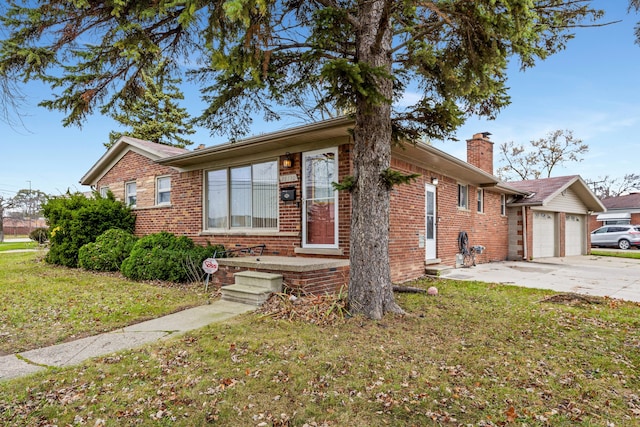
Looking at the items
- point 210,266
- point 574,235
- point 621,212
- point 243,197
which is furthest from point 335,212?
point 621,212

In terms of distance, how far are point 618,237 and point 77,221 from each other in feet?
91.2

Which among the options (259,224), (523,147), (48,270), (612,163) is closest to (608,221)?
(523,147)

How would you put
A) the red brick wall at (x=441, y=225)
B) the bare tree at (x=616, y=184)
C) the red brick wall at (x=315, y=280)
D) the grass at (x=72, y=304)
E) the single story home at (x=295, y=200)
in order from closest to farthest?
the grass at (x=72, y=304) < the red brick wall at (x=315, y=280) < the single story home at (x=295, y=200) < the red brick wall at (x=441, y=225) < the bare tree at (x=616, y=184)

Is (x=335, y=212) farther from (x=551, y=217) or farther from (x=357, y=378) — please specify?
(x=551, y=217)

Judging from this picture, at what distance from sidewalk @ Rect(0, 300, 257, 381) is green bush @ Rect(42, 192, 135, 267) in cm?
703

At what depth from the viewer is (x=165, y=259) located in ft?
26.8

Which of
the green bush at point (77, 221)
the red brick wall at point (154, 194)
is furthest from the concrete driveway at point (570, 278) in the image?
the green bush at point (77, 221)

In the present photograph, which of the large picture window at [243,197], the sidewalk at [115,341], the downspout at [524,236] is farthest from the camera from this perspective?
the downspout at [524,236]

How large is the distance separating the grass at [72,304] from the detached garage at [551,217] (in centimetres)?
1286

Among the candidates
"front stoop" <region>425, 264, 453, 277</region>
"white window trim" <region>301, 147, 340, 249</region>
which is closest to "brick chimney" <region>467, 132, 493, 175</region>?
"front stoop" <region>425, 264, 453, 277</region>

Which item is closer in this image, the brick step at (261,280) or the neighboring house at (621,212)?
the brick step at (261,280)

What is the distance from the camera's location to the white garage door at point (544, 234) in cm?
1552

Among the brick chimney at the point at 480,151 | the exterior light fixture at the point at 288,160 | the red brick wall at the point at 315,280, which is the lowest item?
the red brick wall at the point at 315,280

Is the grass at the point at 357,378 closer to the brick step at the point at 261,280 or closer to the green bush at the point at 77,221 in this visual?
the brick step at the point at 261,280
